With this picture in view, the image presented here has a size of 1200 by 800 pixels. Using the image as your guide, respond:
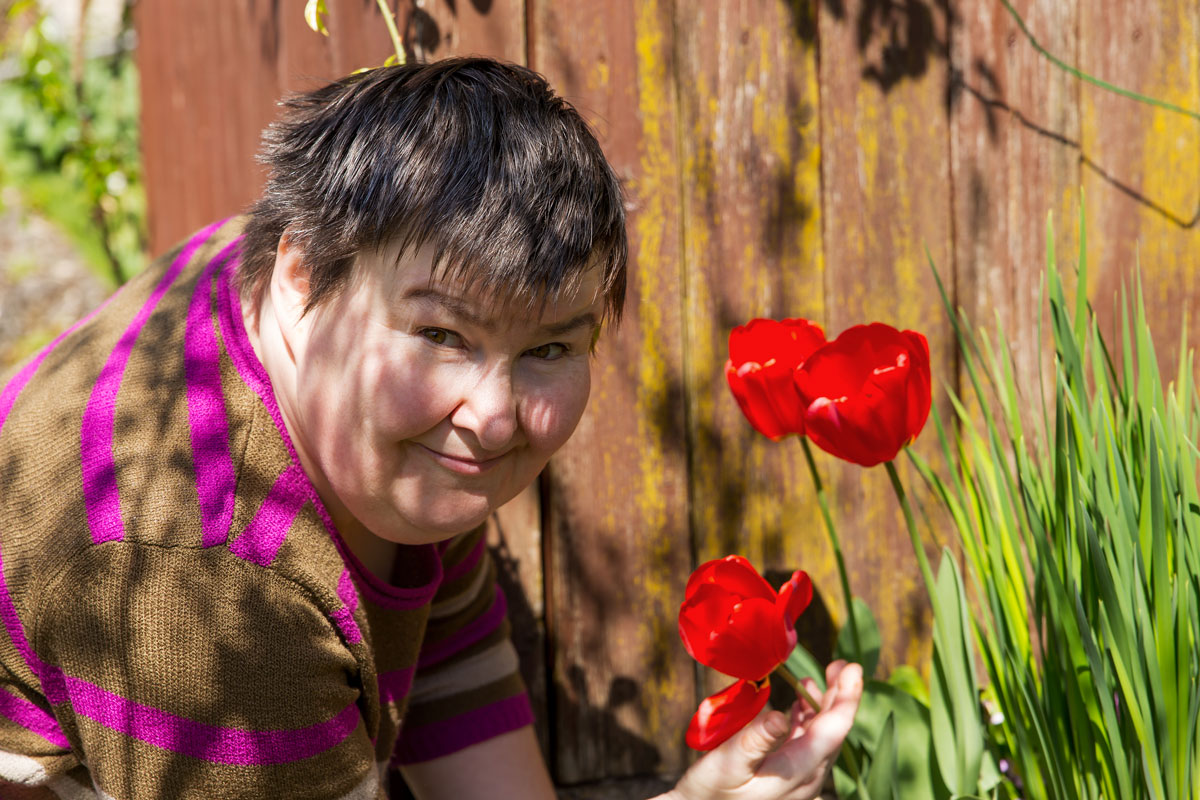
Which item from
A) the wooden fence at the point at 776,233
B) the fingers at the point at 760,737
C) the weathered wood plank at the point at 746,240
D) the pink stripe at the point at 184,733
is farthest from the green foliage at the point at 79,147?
the fingers at the point at 760,737

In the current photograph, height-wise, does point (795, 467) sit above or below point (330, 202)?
below

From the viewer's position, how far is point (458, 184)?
1024 mm

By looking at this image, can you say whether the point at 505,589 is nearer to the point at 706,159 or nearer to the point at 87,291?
the point at 706,159

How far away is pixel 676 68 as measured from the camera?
5.66ft

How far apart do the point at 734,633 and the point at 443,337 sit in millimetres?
427

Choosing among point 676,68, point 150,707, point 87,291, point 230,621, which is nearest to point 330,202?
point 230,621

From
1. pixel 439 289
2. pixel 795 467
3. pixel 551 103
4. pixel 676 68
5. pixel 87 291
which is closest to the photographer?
pixel 439 289

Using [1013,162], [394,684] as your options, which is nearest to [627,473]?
[394,684]

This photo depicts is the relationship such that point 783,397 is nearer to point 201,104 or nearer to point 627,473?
point 627,473

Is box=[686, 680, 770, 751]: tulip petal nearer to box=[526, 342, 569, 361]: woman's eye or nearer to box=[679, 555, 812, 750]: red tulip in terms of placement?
box=[679, 555, 812, 750]: red tulip

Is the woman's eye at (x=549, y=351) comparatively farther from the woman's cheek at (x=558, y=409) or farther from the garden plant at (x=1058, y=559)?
the garden plant at (x=1058, y=559)

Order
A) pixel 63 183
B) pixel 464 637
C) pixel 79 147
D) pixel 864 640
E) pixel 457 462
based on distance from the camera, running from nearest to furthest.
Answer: pixel 457 462 → pixel 864 640 → pixel 464 637 → pixel 79 147 → pixel 63 183

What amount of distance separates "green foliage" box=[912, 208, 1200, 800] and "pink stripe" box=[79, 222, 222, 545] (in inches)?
37.9

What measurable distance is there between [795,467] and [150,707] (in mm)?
1155
